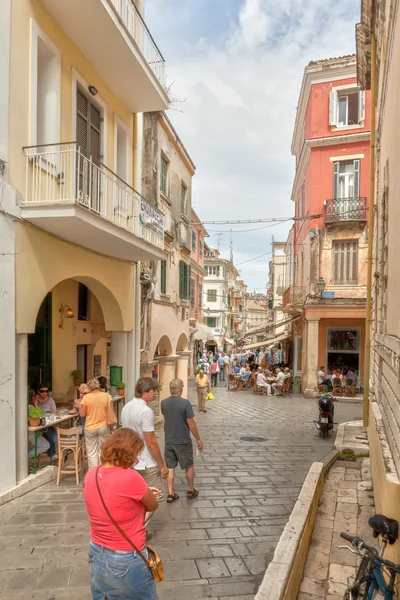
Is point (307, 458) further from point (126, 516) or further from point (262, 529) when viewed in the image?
point (126, 516)

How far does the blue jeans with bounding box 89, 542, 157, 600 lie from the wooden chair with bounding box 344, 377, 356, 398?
19978 mm

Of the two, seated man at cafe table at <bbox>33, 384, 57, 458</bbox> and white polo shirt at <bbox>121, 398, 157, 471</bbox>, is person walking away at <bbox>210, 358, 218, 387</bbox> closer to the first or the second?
seated man at cafe table at <bbox>33, 384, 57, 458</bbox>

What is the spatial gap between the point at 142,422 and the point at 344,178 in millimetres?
19901

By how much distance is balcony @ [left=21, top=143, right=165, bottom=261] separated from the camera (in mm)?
6969

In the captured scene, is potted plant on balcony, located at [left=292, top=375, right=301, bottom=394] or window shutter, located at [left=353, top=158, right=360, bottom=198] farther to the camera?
potted plant on balcony, located at [left=292, top=375, right=301, bottom=394]

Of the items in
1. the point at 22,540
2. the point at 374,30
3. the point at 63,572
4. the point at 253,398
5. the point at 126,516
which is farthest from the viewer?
the point at 253,398

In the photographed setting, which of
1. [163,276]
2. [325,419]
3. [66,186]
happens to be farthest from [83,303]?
[325,419]

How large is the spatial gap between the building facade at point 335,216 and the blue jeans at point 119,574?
19.6 meters

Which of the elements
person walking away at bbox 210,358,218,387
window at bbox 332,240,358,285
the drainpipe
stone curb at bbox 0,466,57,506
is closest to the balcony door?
stone curb at bbox 0,466,57,506

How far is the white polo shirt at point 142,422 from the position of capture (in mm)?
5328

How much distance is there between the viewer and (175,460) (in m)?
6.74

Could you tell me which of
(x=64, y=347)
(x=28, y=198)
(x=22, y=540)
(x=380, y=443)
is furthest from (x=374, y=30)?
(x=22, y=540)

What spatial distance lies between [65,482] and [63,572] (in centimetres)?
303

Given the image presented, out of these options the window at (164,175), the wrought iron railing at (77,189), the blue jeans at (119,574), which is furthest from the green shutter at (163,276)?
the blue jeans at (119,574)
